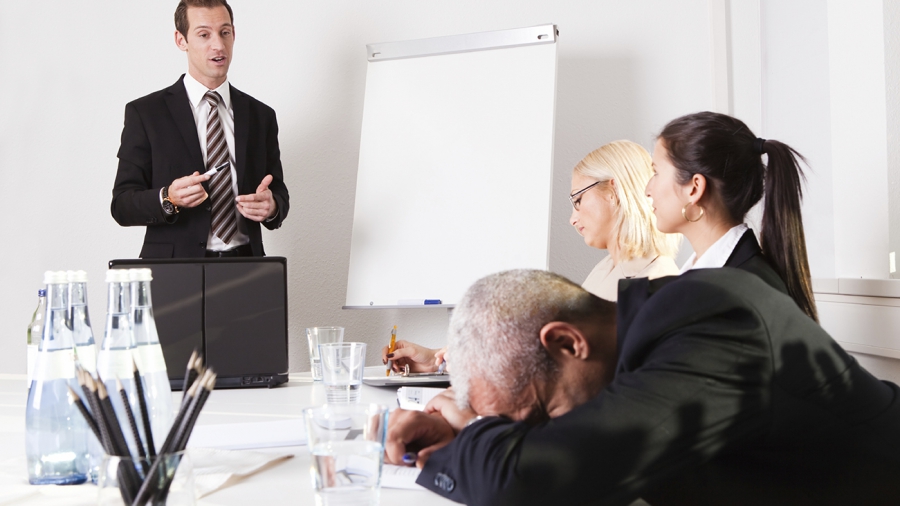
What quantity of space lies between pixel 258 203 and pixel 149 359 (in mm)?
1611

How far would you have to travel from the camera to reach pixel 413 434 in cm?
103

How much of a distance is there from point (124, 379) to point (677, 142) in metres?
1.27

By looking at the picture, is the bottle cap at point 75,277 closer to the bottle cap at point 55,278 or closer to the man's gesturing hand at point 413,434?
the bottle cap at point 55,278

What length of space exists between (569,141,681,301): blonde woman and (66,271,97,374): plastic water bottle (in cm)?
146

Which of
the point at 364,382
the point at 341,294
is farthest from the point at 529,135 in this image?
the point at 364,382

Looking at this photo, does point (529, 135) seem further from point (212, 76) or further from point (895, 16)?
point (895, 16)

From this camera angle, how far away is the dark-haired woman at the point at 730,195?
1504 millimetres

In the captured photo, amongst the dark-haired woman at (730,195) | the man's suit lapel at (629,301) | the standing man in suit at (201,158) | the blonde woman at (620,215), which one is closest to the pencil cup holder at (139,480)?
the man's suit lapel at (629,301)

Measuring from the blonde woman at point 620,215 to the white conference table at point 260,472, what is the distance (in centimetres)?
85

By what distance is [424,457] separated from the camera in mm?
978

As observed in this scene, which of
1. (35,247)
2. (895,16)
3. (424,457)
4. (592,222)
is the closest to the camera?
(424,457)

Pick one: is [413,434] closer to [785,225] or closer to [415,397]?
[415,397]

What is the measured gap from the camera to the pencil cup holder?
2.05 ft

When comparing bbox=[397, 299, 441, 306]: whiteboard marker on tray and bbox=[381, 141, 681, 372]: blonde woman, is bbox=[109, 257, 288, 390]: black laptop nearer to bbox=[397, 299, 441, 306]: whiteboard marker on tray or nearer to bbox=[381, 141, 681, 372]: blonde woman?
bbox=[381, 141, 681, 372]: blonde woman
